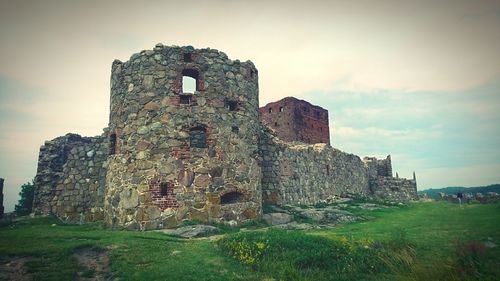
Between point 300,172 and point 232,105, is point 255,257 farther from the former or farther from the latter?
point 300,172

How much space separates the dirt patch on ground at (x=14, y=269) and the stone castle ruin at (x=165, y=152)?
4804 millimetres

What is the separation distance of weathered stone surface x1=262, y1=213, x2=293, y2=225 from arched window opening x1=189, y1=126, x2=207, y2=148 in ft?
13.1

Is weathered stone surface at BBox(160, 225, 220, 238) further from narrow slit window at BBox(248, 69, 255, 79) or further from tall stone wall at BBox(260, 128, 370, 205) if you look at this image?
narrow slit window at BBox(248, 69, 255, 79)

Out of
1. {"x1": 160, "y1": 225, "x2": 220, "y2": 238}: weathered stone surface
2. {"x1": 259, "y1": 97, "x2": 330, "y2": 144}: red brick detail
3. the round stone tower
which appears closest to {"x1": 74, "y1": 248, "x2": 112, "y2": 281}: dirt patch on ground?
{"x1": 160, "y1": 225, "x2": 220, "y2": 238}: weathered stone surface

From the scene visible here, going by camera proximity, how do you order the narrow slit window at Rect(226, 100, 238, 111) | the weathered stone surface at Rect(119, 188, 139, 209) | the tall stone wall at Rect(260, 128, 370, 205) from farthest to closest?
1. the tall stone wall at Rect(260, 128, 370, 205)
2. the narrow slit window at Rect(226, 100, 238, 111)
3. the weathered stone surface at Rect(119, 188, 139, 209)

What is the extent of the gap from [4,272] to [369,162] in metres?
32.4

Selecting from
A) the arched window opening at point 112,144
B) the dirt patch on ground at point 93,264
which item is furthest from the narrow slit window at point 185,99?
the dirt patch on ground at point 93,264

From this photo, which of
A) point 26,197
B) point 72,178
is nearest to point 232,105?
point 72,178

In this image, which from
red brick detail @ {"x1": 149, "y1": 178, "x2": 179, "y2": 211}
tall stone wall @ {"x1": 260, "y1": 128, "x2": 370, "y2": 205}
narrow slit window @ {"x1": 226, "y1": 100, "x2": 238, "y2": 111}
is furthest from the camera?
tall stone wall @ {"x1": 260, "y1": 128, "x2": 370, "y2": 205}

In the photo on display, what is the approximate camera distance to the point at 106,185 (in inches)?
542

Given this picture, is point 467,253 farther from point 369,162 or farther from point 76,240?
point 369,162

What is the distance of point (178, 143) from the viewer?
504 inches

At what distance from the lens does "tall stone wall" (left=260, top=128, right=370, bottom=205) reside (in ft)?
57.1

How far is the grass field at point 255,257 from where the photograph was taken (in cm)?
691
